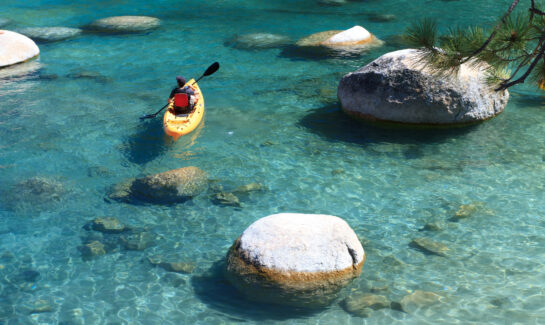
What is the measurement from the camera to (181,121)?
10570 mm

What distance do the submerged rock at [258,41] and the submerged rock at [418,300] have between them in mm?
11250

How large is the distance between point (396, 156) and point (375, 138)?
0.78m

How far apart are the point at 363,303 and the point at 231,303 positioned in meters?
1.46

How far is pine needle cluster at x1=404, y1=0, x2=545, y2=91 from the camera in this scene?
226 inches

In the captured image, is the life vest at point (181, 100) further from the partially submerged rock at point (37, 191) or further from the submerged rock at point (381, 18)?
the submerged rock at point (381, 18)

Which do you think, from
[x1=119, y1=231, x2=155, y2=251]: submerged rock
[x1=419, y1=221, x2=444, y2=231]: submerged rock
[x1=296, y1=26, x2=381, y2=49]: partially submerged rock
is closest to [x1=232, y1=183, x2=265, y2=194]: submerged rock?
[x1=119, y1=231, x2=155, y2=251]: submerged rock

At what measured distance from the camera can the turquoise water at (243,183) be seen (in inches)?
251

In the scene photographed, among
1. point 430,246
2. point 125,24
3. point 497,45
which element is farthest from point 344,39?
point 497,45

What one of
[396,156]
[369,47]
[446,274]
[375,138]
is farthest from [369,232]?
[369,47]

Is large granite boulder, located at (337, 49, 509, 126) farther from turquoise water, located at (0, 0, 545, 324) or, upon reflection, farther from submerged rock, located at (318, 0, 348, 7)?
submerged rock, located at (318, 0, 348, 7)

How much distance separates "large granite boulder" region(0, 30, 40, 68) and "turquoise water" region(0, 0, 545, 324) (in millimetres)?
405

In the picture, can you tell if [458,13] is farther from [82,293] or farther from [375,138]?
[82,293]

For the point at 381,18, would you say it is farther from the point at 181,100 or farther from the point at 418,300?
the point at 418,300

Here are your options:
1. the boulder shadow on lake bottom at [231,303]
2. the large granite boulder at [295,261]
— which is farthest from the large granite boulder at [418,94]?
the boulder shadow on lake bottom at [231,303]
